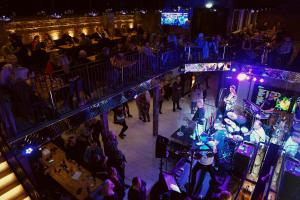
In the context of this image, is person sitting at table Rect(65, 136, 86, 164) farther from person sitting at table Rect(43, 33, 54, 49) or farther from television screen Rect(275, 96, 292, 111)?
television screen Rect(275, 96, 292, 111)

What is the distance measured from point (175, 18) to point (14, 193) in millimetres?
13513

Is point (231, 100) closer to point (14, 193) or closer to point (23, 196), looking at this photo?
point (23, 196)

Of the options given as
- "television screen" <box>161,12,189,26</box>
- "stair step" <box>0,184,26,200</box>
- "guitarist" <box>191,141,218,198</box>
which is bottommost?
"guitarist" <box>191,141,218,198</box>

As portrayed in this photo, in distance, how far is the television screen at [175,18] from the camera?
1575 cm

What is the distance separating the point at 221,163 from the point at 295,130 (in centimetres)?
344

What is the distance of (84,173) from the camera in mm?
7680

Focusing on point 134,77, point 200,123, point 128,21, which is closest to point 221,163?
point 200,123

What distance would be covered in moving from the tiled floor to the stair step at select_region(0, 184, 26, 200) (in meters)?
3.97

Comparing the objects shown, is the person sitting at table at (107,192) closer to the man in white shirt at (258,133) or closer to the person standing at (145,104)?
the person standing at (145,104)

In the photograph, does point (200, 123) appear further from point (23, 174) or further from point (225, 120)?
point (23, 174)

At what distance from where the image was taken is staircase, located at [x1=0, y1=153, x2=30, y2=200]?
517 centimetres

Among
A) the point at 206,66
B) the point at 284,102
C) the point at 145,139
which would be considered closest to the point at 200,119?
the point at 145,139

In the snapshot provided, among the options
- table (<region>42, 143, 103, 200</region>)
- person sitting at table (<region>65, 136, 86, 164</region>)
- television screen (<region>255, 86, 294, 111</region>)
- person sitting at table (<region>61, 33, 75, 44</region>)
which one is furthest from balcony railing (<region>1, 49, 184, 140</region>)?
person sitting at table (<region>61, 33, 75, 44</region>)

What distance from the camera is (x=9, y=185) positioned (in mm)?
5305
